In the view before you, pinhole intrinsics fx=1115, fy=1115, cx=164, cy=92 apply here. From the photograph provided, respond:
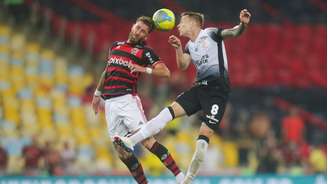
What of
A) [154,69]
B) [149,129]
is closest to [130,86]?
[154,69]

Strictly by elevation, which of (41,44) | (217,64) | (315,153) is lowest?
(315,153)

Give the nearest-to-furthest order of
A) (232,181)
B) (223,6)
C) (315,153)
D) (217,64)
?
1. (217,64)
2. (232,181)
3. (315,153)
4. (223,6)

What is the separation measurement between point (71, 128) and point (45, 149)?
7.82ft

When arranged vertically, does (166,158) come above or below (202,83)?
below

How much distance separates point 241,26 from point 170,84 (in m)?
11.2

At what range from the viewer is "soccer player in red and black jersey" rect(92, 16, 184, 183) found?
14.0m

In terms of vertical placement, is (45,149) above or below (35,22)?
below

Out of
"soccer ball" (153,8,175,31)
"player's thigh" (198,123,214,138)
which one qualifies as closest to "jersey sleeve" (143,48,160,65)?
"soccer ball" (153,8,175,31)

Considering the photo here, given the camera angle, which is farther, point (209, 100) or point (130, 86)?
point (130, 86)

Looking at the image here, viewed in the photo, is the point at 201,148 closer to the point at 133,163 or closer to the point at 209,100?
the point at 209,100

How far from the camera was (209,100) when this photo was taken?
1405 centimetres

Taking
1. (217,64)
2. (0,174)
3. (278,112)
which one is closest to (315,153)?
(278,112)

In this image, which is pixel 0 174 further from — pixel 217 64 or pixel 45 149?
pixel 217 64

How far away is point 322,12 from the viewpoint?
25969 millimetres
